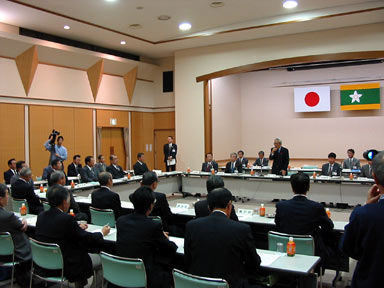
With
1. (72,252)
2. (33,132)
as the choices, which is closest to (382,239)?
(72,252)

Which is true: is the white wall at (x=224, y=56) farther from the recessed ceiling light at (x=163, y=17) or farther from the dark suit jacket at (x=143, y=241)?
the dark suit jacket at (x=143, y=241)

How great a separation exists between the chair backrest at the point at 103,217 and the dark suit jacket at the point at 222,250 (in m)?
2.30

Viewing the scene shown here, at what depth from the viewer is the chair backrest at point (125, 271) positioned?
2752 mm

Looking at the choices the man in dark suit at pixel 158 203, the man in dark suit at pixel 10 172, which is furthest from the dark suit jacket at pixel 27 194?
the man in dark suit at pixel 10 172

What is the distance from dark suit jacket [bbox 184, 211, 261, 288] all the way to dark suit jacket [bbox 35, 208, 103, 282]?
1208 mm

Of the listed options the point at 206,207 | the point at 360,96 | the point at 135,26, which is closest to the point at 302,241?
the point at 206,207

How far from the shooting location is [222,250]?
96.2 inches

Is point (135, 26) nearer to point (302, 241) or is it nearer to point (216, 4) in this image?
point (216, 4)

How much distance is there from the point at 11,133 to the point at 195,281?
8570 mm

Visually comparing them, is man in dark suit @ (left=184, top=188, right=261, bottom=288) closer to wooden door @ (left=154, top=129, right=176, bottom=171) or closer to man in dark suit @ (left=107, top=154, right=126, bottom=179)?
man in dark suit @ (left=107, top=154, right=126, bottom=179)

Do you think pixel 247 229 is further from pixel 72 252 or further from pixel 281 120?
pixel 281 120

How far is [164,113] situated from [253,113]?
11.1 ft

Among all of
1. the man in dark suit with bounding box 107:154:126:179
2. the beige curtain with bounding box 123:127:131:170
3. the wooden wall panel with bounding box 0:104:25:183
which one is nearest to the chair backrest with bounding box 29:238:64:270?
the man in dark suit with bounding box 107:154:126:179

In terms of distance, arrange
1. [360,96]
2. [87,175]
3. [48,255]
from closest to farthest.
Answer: [48,255] → [87,175] → [360,96]
